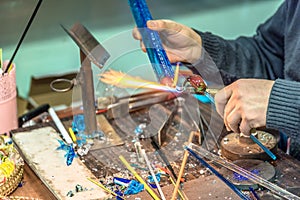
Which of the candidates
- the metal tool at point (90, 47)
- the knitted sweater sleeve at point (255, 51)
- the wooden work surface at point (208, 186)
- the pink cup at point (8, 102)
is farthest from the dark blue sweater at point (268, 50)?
the pink cup at point (8, 102)

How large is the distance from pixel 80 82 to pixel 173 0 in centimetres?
79

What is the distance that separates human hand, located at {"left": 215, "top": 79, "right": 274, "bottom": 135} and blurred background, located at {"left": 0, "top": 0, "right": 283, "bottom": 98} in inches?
23.9

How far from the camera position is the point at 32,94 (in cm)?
167

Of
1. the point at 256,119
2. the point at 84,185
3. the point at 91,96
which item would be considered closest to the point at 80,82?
the point at 91,96

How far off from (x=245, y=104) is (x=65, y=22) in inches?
33.5

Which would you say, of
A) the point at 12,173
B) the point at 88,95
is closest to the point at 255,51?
the point at 88,95

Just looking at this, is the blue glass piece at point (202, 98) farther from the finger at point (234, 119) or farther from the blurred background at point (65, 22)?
→ the blurred background at point (65, 22)

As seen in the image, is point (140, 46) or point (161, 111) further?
point (161, 111)

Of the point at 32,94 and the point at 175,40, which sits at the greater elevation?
the point at 175,40

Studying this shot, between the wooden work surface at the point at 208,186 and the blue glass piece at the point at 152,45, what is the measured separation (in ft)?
0.73

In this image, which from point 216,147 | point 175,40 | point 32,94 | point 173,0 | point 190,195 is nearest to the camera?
point 190,195

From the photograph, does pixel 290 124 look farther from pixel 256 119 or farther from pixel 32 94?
pixel 32 94

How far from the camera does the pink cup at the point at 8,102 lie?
116 cm

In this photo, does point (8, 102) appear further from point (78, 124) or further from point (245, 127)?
point (245, 127)
